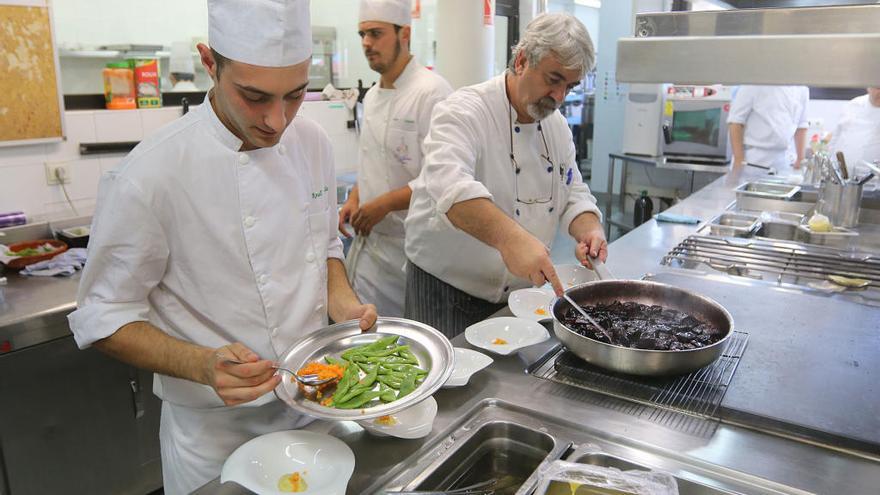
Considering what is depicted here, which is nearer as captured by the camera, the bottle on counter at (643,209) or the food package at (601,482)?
the food package at (601,482)

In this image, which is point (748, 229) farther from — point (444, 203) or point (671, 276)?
point (444, 203)

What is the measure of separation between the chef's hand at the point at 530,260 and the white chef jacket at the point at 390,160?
1.24 meters

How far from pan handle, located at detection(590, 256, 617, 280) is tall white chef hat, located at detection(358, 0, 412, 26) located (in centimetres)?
151

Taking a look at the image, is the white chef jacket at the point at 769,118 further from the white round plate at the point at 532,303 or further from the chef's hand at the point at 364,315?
the chef's hand at the point at 364,315

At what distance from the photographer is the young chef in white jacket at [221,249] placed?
4.02 feet

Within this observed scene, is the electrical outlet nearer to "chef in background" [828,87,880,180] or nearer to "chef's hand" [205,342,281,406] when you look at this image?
"chef's hand" [205,342,281,406]

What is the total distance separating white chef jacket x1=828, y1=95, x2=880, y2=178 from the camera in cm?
416

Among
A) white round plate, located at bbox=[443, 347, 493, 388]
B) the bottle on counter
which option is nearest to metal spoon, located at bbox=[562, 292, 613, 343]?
white round plate, located at bbox=[443, 347, 493, 388]

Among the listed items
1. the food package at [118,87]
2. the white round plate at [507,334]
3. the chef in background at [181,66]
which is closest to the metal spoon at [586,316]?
the white round plate at [507,334]

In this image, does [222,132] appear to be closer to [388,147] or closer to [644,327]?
[644,327]

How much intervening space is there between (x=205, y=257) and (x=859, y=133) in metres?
4.47

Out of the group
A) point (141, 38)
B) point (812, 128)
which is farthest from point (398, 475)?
point (812, 128)

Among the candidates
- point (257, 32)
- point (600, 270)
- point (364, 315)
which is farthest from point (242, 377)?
point (600, 270)

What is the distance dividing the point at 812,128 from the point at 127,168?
6212 mm
